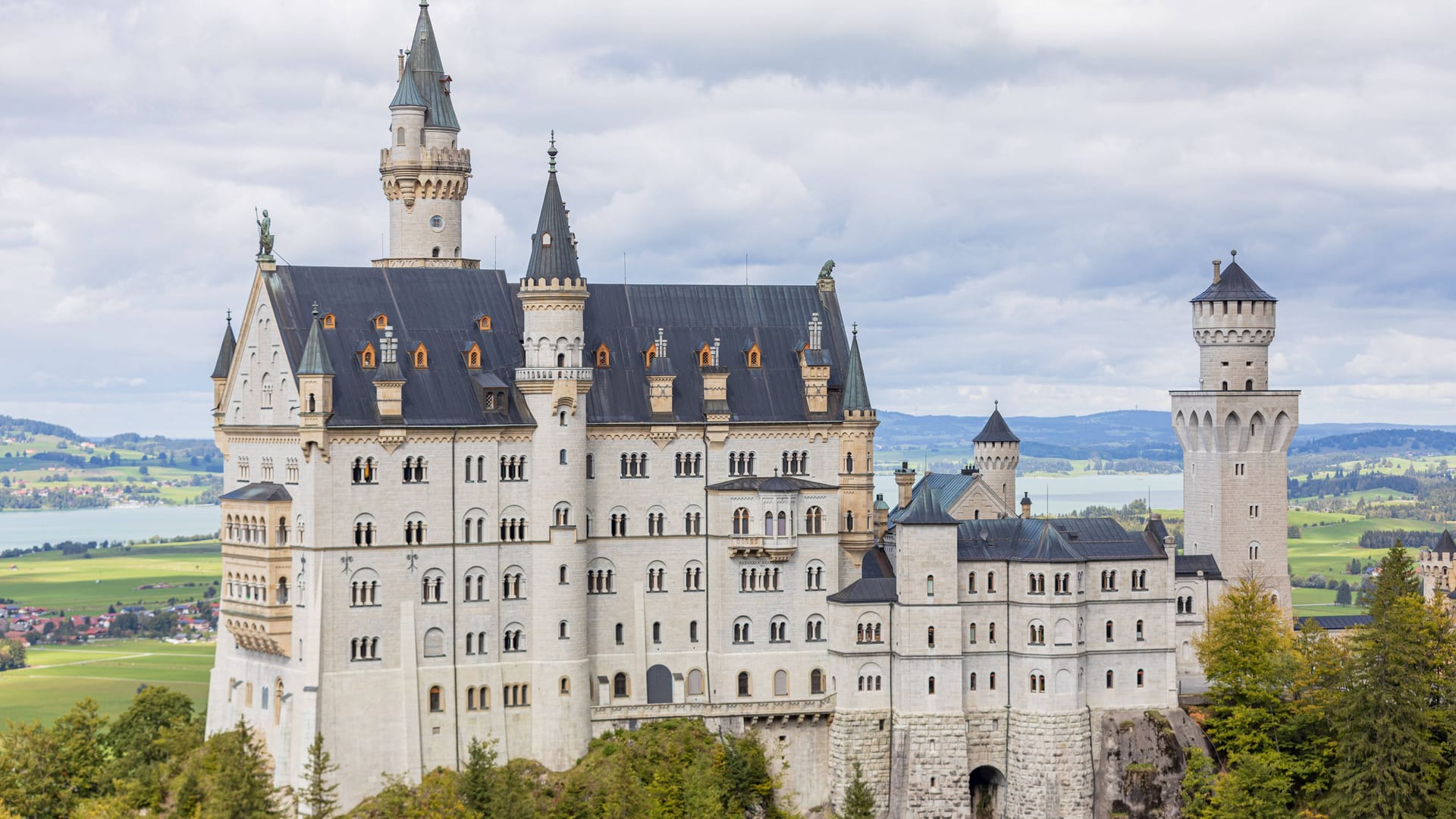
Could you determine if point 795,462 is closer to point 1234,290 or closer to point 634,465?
point 634,465

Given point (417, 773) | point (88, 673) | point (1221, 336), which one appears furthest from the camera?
point (88, 673)

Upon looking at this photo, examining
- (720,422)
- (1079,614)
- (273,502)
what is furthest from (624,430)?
(1079,614)

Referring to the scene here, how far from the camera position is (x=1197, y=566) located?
121 metres

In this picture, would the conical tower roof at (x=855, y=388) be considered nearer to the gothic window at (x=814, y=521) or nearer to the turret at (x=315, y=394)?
the gothic window at (x=814, y=521)

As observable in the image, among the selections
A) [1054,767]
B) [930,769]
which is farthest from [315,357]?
[1054,767]

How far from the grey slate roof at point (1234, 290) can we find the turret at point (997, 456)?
14292 millimetres

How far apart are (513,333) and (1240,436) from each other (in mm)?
44366

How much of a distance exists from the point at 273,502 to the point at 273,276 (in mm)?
11371

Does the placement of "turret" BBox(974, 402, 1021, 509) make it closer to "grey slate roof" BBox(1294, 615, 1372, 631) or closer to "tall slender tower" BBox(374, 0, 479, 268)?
"grey slate roof" BBox(1294, 615, 1372, 631)

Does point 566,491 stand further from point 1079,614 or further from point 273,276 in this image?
point 1079,614

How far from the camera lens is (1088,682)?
10844 centimetres

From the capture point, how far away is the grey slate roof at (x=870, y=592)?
4257 inches

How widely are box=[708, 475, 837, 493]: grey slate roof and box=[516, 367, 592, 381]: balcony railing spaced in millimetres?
9908

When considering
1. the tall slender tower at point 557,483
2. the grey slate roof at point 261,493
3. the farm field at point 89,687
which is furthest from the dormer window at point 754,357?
the farm field at point 89,687
